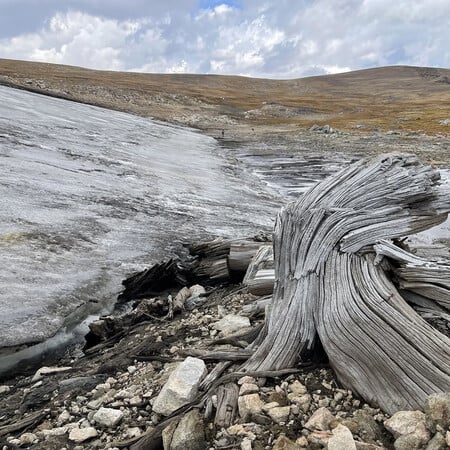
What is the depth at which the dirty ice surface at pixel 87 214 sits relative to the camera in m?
8.34

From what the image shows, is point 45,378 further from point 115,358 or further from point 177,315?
point 177,315

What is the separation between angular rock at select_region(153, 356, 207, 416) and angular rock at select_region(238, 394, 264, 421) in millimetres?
482

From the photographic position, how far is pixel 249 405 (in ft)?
13.5

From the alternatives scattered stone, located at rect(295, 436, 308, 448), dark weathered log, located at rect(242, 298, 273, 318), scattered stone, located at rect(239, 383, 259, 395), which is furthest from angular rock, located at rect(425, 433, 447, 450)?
dark weathered log, located at rect(242, 298, 273, 318)

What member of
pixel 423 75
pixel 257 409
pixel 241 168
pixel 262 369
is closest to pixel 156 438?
pixel 257 409

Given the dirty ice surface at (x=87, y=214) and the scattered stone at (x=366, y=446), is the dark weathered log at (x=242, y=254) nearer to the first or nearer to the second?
the dirty ice surface at (x=87, y=214)

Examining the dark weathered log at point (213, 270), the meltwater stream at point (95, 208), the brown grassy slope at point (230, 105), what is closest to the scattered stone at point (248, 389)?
the meltwater stream at point (95, 208)

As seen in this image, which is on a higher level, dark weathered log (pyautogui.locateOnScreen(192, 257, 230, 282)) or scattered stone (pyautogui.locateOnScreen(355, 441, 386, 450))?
scattered stone (pyautogui.locateOnScreen(355, 441, 386, 450))

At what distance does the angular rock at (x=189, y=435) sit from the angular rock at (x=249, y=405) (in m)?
0.32

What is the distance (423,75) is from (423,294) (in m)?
169

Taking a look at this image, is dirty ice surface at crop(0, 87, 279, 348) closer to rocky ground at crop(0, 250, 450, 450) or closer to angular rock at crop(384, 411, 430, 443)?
rocky ground at crop(0, 250, 450, 450)

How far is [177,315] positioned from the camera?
24.6 ft

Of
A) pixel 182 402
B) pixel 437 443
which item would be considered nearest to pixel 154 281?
pixel 182 402

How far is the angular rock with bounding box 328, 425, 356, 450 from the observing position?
3.42 m
